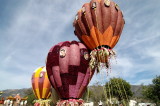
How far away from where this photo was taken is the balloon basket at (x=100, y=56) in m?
10.7

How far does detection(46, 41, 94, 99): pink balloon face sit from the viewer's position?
1116cm

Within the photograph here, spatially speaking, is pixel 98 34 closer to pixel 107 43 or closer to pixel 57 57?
pixel 107 43

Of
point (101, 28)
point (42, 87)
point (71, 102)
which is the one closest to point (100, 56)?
point (101, 28)

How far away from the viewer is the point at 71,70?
1109 centimetres

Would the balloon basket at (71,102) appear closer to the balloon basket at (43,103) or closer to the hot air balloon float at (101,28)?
the hot air balloon float at (101,28)

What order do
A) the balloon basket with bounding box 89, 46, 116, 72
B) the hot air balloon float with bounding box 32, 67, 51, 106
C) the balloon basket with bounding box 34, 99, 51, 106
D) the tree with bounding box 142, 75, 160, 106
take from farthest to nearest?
the tree with bounding box 142, 75, 160, 106 < the hot air balloon float with bounding box 32, 67, 51, 106 < the balloon basket with bounding box 34, 99, 51, 106 < the balloon basket with bounding box 89, 46, 116, 72

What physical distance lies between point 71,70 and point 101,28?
3421 mm

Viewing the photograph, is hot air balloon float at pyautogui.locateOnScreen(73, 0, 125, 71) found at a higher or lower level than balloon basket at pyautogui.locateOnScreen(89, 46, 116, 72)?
higher

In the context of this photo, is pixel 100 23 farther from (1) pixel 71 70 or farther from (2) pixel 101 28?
(1) pixel 71 70

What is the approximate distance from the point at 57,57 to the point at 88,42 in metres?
2.42

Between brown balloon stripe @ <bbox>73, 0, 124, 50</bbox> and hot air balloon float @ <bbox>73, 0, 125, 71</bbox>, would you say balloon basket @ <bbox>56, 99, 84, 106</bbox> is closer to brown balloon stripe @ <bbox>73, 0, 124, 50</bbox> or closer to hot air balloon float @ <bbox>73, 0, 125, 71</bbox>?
hot air balloon float @ <bbox>73, 0, 125, 71</bbox>

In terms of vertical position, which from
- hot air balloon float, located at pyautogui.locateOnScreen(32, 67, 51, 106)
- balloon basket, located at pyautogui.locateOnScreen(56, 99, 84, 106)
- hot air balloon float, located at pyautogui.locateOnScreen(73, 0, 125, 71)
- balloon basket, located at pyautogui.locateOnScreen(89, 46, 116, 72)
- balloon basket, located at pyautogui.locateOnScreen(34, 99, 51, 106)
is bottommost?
balloon basket, located at pyautogui.locateOnScreen(34, 99, 51, 106)

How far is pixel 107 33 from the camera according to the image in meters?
10.9

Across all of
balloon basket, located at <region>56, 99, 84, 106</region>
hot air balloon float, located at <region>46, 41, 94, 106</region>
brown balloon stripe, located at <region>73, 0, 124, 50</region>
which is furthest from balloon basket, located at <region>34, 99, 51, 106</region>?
brown balloon stripe, located at <region>73, 0, 124, 50</region>
